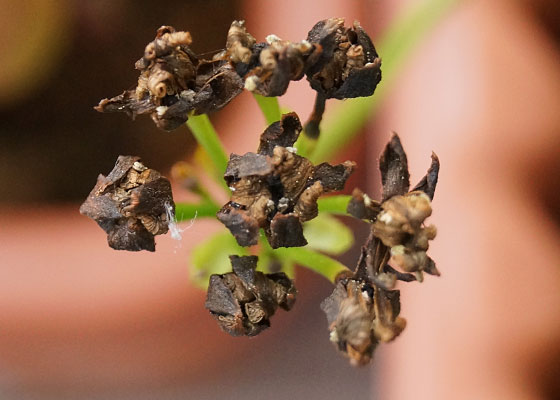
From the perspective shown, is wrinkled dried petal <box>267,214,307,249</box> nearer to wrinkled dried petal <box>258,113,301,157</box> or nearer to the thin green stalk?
wrinkled dried petal <box>258,113,301,157</box>

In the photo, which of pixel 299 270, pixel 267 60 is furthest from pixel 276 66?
pixel 299 270

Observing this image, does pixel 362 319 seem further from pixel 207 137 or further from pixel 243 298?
pixel 207 137

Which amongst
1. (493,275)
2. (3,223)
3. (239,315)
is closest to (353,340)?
(239,315)

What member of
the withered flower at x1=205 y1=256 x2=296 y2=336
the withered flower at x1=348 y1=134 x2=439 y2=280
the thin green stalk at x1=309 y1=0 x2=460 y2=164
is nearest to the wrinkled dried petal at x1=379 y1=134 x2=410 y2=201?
the withered flower at x1=348 y1=134 x2=439 y2=280

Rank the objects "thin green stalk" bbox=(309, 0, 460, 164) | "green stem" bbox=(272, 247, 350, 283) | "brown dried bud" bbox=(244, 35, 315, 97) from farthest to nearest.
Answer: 1. "thin green stalk" bbox=(309, 0, 460, 164)
2. "green stem" bbox=(272, 247, 350, 283)
3. "brown dried bud" bbox=(244, 35, 315, 97)

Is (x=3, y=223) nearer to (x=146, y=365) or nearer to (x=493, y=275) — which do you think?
(x=146, y=365)

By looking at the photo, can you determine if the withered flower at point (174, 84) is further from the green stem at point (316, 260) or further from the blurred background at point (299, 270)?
the blurred background at point (299, 270)
